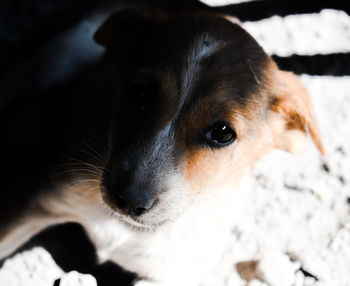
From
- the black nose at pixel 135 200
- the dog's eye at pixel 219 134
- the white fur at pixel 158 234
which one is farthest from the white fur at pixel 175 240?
the black nose at pixel 135 200

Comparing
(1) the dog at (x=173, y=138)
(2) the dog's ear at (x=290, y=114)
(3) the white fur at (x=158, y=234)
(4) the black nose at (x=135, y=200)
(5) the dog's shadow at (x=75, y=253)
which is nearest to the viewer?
(4) the black nose at (x=135, y=200)

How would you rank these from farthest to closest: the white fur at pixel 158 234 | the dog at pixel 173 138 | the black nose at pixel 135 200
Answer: the white fur at pixel 158 234, the dog at pixel 173 138, the black nose at pixel 135 200

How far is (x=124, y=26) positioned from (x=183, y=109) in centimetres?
59

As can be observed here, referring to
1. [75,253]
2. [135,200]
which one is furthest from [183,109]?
[75,253]

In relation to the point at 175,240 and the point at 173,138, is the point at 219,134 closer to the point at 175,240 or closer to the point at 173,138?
the point at 173,138

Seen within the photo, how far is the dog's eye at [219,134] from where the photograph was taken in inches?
86.4

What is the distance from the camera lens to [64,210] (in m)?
2.76

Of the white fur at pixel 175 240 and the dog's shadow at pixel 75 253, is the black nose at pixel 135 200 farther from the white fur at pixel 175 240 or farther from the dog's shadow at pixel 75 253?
the dog's shadow at pixel 75 253

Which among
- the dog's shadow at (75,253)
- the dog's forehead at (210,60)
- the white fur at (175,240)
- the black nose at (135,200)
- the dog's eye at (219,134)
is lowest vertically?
the dog's shadow at (75,253)

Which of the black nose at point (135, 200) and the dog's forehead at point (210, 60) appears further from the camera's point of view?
the dog's forehead at point (210, 60)

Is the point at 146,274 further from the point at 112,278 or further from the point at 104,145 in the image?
the point at 104,145

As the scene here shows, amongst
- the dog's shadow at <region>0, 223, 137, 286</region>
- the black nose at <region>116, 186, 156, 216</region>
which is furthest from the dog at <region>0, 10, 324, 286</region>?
the dog's shadow at <region>0, 223, 137, 286</region>

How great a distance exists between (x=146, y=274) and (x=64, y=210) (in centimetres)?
61

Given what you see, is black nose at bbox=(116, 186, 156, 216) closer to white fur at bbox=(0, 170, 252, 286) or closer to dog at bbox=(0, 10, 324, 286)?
dog at bbox=(0, 10, 324, 286)
